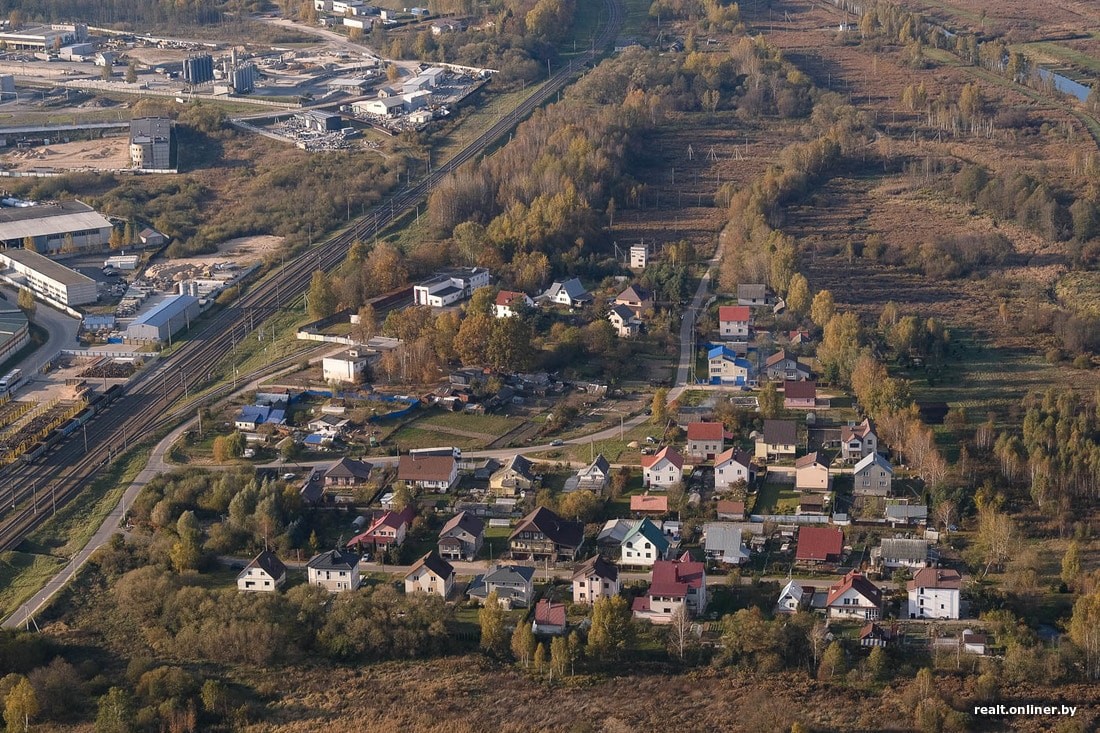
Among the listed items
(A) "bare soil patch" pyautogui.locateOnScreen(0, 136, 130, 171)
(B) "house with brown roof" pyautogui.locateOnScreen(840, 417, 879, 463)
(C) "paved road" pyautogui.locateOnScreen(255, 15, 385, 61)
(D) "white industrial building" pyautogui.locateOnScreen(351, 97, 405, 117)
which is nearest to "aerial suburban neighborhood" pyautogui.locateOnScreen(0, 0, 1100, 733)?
(D) "white industrial building" pyautogui.locateOnScreen(351, 97, 405, 117)

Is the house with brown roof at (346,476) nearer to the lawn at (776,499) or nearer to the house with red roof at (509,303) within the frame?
the lawn at (776,499)

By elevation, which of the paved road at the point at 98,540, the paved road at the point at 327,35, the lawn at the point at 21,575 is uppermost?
the paved road at the point at 327,35

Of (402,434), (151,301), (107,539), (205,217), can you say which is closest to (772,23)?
(205,217)

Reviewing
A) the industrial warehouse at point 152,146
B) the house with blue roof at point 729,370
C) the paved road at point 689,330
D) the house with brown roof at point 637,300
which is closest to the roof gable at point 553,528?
the paved road at point 689,330

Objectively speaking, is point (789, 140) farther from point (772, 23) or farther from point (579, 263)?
point (772, 23)

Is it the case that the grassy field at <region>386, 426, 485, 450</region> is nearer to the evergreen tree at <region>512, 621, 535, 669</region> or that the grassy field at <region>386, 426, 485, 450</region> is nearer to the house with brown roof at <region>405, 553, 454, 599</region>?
the house with brown roof at <region>405, 553, 454, 599</region>

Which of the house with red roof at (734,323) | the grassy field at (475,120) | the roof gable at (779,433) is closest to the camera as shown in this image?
the roof gable at (779,433)
